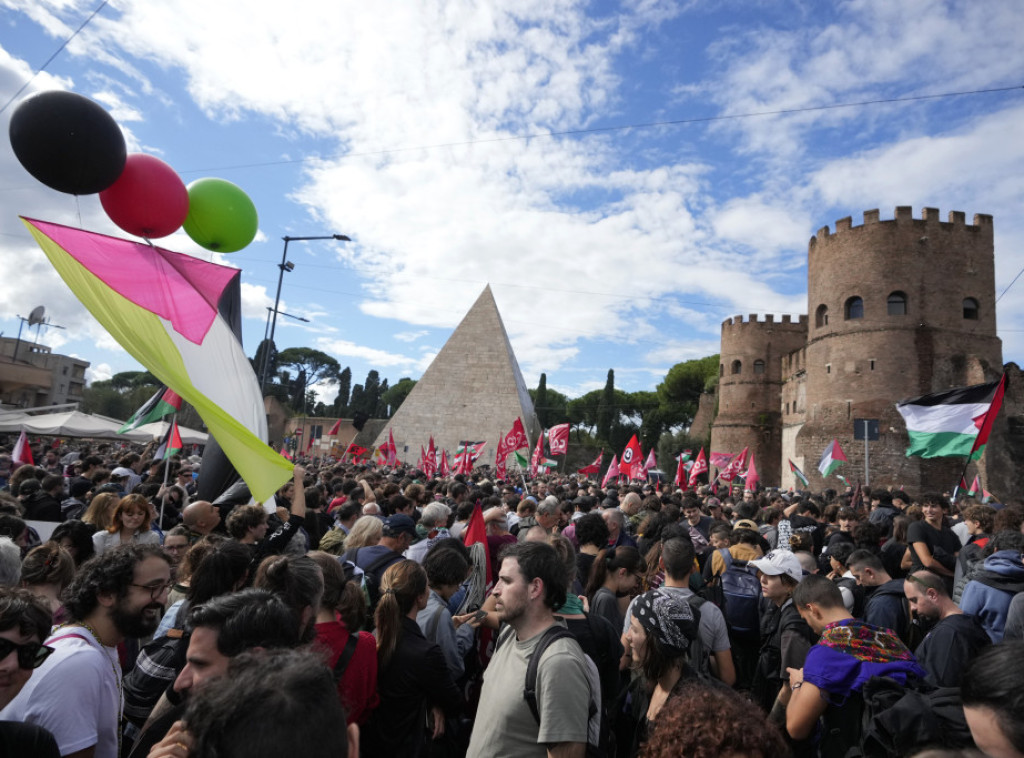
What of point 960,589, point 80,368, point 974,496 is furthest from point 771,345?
point 80,368

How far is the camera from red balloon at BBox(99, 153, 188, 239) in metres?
3.68

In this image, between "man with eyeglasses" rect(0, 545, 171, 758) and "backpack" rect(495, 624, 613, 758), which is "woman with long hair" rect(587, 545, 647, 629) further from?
"man with eyeglasses" rect(0, 545, 171, 758)

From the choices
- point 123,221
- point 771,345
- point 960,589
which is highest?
point 771,345

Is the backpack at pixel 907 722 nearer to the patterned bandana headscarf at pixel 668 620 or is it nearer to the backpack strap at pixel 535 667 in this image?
the patterned bandana headscarf at pixel 668 620

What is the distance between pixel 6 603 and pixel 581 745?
5.49 feet

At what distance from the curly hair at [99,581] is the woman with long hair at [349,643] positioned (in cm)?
65

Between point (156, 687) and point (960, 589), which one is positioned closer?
point (156, 687)

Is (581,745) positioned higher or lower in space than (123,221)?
lower

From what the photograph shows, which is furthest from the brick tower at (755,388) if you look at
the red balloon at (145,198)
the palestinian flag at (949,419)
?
the red balloon at (145,198)

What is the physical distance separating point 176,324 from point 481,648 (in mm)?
2606

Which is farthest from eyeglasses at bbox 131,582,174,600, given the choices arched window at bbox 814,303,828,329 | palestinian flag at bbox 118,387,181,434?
arched window at bbox 814,303,828,329

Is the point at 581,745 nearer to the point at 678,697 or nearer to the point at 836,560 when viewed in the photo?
the point at 678,697

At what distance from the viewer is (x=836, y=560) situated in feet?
13.6

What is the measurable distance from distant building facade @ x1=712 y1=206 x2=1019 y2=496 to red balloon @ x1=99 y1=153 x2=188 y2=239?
76.3 feet
